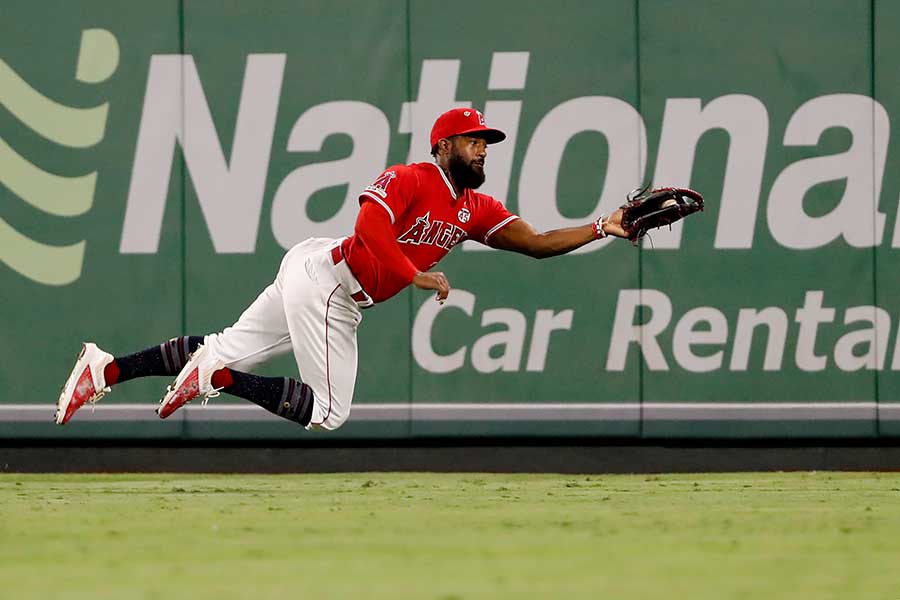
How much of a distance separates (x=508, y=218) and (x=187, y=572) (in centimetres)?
340

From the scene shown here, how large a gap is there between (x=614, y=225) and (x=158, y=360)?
219cm

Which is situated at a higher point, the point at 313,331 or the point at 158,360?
the point at 313,331

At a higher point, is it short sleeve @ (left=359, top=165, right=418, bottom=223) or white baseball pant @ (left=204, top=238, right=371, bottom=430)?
short sleeve @ (left=359, top=165, right=418, bottom=223)

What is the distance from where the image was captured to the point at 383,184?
6707 mm

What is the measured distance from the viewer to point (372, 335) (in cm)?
971

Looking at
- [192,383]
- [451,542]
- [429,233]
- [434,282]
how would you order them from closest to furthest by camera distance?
[451,542] < [434,282] < [192,383] < [429,233]

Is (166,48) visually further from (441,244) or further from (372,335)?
(441,244)

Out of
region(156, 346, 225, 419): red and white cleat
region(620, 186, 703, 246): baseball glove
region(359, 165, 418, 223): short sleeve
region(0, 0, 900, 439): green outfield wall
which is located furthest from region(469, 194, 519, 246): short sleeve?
region(0, 0, 900, 439): green outfield wall

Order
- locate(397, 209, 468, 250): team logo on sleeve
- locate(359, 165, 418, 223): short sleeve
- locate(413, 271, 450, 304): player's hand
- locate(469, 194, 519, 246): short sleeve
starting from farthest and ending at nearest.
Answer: locate(469, 194, 519, 246): short sleeve < locate(397, 209, 468, 250): team logo on sleeve < locate(359, 165, 418, 223): short sleeve < locate(413, 271, 450, 304): player's hand

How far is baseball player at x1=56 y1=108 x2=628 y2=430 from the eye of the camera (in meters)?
6.63

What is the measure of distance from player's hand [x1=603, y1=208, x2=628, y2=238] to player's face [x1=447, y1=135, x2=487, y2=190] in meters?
0.62

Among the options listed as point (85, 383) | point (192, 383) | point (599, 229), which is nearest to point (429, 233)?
point (599, 229)

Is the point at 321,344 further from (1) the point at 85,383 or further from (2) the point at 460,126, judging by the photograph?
(2) the point at 460,126

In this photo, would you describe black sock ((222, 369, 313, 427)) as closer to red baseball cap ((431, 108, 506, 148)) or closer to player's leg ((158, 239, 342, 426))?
player's leg ((158, 239, 342, 426))
